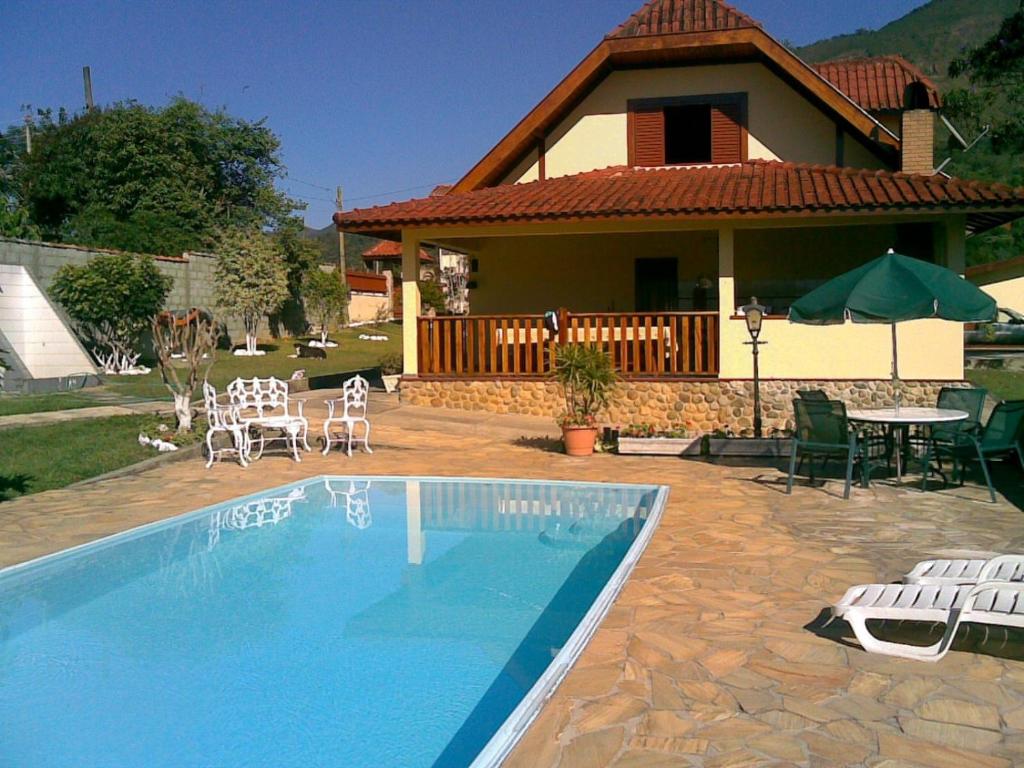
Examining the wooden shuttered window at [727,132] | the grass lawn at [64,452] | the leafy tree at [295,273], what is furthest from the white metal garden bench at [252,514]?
the leafy tree at [295,273]

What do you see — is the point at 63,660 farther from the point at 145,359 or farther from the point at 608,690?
the point at 145,359

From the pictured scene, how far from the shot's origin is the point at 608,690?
4527 mm

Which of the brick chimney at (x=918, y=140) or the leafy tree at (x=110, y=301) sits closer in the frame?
the brick chimney at (x=918, y=140)

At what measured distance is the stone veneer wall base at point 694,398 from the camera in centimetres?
1486

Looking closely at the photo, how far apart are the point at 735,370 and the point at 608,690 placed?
1144 centimetres

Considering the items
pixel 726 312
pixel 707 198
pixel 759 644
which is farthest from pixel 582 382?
pixel 759 644

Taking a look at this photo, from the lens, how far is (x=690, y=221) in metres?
15.2

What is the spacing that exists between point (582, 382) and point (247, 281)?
2004 centimetres

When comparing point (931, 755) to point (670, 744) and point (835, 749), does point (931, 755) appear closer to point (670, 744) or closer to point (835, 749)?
point (835, 749)

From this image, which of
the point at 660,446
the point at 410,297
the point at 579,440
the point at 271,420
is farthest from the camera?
the point at 410,297

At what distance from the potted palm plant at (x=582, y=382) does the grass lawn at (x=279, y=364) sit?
8906 mm

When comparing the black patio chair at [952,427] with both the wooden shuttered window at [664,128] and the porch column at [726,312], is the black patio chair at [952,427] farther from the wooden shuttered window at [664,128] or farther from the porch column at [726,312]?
the wooden shuttered window at [664,128]

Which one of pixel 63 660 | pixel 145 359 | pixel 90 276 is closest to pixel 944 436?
pixel 63 660

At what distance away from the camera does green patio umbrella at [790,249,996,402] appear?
8773mm
